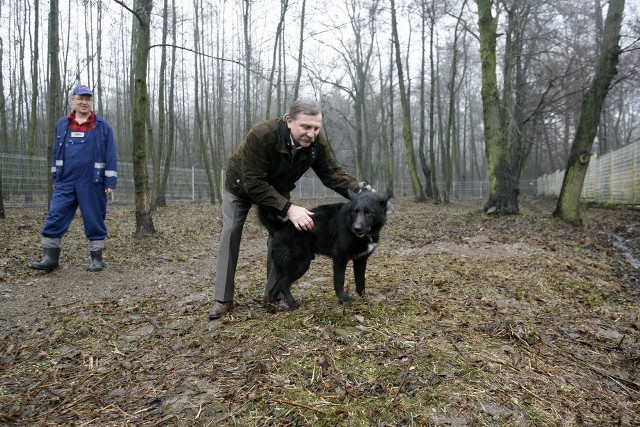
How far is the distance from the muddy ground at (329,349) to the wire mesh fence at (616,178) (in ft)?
35.6

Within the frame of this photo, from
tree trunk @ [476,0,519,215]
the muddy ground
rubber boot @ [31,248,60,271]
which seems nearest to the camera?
the muddy ground

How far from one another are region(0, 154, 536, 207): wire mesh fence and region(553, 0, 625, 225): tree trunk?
5061 mm

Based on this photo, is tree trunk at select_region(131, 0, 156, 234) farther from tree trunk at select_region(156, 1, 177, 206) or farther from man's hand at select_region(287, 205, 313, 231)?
tree trunk at select_region(156, 1, 177, 206)

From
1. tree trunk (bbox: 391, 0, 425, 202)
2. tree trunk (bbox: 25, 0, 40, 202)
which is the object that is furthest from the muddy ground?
tree trunk (bbox: 391, 0, 425, 202)

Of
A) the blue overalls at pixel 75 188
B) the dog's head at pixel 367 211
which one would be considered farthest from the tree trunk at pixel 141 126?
the dog's head at pixel 367 211

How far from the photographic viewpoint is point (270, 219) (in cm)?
405

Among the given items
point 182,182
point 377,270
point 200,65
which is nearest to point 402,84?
point 200,65

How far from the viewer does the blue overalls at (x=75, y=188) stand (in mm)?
5578

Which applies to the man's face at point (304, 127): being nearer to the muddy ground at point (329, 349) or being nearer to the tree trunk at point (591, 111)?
the muddy ground at point (329, 349)

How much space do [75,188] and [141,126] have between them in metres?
3.42

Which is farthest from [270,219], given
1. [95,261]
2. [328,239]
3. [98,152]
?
[95,261]

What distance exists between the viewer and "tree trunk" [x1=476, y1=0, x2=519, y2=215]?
13.2m

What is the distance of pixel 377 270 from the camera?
609 cm

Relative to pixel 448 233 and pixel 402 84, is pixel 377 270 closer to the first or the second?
pixel 448 233
